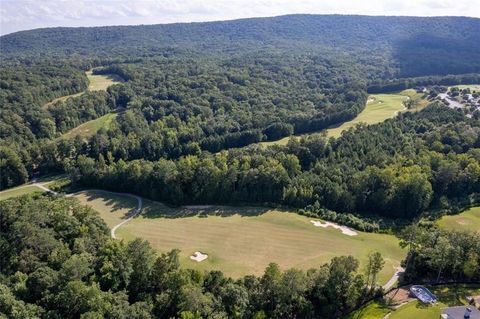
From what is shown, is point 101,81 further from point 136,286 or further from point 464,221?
point 464,221

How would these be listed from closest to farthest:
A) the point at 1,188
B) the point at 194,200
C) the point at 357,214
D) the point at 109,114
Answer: the point at 357,214, the point at 194,200, the point at 1,188, the point at 109,114

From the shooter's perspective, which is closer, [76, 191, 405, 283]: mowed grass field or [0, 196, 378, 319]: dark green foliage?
[0, 196, 378, 319]: dark green foliage

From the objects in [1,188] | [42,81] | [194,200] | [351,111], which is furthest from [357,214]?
[42,81]

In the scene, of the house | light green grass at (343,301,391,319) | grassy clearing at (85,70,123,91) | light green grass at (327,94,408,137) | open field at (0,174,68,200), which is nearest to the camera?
the house

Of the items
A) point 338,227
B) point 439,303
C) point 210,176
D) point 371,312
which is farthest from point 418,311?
point 210,176

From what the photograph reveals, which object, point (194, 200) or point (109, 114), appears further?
point (109, 114)

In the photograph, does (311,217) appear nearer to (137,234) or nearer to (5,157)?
(137,234)

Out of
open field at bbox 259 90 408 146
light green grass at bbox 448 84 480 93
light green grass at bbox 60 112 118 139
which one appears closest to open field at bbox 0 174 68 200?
light green grass at bbox 60 112 118 139

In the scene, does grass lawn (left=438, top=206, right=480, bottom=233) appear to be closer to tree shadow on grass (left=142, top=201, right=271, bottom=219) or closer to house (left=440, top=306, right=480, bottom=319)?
house (left=440, top=306, right=480, bottom=319)
